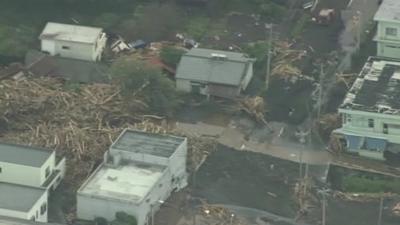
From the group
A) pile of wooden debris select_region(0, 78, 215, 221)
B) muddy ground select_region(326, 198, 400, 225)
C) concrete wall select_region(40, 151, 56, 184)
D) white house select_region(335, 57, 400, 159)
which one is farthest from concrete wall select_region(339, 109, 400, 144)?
concrete wall select_region(40, 151, 56, 184)

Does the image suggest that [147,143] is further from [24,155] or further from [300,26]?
[300,26]

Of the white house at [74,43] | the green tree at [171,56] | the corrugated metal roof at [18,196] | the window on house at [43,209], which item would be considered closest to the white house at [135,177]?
the window on house at [43,209]

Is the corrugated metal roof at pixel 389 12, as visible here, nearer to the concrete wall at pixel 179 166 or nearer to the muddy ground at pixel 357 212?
the muddy ground at pixel 357 212

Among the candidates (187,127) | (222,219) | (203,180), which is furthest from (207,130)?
(222,219)

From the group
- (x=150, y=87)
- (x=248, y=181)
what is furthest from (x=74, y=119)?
(x=248, y=181)

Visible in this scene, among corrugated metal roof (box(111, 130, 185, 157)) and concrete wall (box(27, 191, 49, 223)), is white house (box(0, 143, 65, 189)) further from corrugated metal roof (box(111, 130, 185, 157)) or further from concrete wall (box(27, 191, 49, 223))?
corrugated metal roof (box(111, 130, 185, 157))

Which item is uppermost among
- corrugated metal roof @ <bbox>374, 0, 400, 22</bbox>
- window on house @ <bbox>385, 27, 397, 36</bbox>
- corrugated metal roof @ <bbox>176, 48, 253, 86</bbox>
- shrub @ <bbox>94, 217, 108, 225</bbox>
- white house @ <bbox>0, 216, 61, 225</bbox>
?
corrugated metal roof @ <bbox>374, 0, 400, 22</bbox>

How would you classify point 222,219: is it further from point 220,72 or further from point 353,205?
point 220,72
